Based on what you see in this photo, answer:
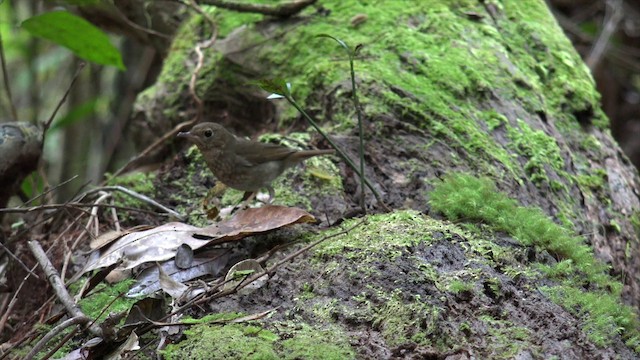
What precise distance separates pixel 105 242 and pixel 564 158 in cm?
217

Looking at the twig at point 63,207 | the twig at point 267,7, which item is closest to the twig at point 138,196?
the twig at point 63,207

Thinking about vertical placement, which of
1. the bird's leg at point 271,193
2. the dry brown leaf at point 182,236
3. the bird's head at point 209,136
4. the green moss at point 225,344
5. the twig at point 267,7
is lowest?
the bird's leg at point 271,193

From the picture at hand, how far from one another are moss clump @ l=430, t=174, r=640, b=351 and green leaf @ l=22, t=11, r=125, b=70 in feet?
6.18

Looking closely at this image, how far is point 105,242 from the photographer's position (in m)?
2.90

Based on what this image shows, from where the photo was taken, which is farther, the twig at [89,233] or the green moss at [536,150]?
the green moss at [536,150]

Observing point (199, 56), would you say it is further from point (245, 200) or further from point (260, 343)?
point (260, 343)

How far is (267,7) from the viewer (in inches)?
174

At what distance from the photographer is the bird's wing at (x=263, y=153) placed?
325cm

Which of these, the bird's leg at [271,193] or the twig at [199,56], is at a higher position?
the twig at [199,56]

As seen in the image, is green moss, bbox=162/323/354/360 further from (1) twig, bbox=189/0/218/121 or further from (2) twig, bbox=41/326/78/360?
(1) twig, bbox=189/0/218/121

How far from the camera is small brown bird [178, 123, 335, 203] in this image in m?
3.19

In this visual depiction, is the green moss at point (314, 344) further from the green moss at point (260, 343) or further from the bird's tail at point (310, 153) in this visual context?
the bird's tail at point (310, 153)

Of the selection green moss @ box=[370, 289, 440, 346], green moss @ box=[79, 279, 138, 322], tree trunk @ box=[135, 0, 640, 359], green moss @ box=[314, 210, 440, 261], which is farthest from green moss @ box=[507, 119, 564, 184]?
green moss @ box=[79, 279, 138, 322]

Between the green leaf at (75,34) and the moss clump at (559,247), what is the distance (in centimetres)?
188
